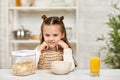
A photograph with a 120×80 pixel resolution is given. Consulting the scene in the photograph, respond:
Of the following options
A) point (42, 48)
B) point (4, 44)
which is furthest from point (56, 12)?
point (42, 48)

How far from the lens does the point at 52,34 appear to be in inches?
78.5

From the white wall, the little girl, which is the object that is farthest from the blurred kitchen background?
the little girl

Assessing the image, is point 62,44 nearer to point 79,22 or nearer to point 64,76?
point 64,76

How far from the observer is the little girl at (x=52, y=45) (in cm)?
194

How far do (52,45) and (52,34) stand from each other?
0.27ft

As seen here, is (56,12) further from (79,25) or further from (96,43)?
(96,43)

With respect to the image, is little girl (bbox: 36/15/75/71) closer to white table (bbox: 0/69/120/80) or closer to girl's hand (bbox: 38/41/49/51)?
girl's hand (bbox: 38/41/49/51)

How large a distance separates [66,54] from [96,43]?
194cm

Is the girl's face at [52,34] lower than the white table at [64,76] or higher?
higher

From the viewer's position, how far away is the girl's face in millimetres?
1990

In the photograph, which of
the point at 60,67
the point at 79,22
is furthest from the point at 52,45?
the point at 79,22

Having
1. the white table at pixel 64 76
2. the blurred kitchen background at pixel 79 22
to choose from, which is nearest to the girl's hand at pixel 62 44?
the white table at pixel 64 76

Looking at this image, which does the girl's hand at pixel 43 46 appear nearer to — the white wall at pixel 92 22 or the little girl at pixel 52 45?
the little girl at pixel 52 45

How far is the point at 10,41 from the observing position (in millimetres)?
3537
